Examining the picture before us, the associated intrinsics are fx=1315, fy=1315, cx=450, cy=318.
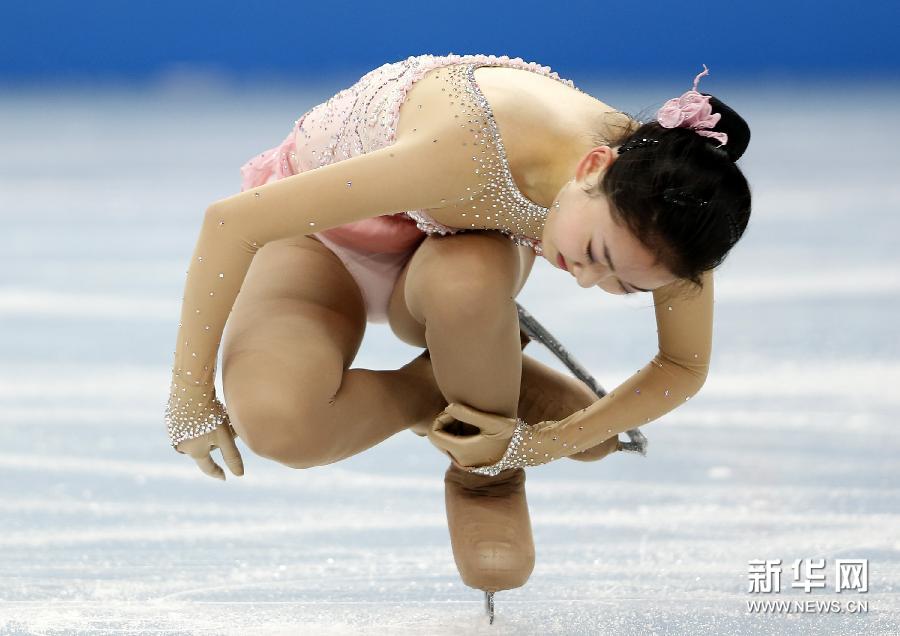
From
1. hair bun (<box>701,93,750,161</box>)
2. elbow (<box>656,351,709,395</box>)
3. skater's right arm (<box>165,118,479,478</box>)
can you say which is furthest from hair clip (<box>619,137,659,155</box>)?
elbow (<box>656,351,709,395</box>)

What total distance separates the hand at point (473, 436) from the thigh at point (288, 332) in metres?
0.19

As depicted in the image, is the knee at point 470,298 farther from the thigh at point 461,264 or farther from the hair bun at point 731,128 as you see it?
the hair bun at point 731,128

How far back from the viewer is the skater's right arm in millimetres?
1960

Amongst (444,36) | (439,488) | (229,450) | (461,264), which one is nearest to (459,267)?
(461,264)

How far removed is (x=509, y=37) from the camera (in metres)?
10.6

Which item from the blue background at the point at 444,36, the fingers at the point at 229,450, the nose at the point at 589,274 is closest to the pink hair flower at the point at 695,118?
the nose at the point at 589,274

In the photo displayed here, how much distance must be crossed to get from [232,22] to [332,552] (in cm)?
918

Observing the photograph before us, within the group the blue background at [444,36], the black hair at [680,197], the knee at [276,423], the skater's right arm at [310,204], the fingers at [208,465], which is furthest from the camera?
the blue background at [444,36]

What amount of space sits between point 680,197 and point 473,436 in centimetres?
60

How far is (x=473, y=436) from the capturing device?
87.5 inches

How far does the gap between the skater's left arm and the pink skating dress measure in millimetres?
280

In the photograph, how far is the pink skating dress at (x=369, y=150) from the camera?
2213mm

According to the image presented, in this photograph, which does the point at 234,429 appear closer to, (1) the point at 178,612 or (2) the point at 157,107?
(1) the point at 178,612

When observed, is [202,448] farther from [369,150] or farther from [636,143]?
[636,143]
